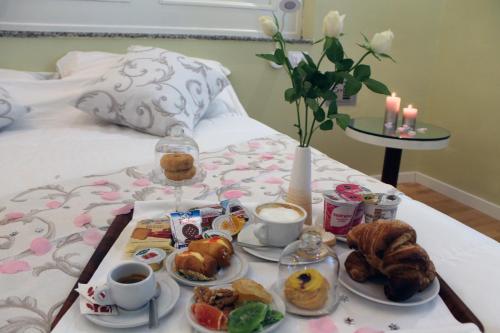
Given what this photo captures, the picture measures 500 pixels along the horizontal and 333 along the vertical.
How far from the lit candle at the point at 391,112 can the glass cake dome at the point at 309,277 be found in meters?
1.54

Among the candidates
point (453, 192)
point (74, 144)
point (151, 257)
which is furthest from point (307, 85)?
point (453, 192)

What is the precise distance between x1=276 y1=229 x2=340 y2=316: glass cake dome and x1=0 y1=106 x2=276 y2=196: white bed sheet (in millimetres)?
749

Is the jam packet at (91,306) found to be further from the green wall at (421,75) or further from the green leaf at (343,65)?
the green wall at (421,75)

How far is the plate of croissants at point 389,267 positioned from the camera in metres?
0.61

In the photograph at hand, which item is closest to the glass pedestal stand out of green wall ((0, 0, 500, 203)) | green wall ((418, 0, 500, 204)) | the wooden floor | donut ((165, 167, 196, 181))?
donut ((165, 167, 196, 181))

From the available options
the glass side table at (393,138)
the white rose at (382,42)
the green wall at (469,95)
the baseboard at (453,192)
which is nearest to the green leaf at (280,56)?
the white rose at (382,42)

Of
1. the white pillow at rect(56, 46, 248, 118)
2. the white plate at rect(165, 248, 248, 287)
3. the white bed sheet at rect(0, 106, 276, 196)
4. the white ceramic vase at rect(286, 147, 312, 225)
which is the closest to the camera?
the white plate at rect(165, 248, 248, 287)

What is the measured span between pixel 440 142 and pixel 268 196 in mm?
1217

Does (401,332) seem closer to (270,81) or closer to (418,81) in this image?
(270,81)

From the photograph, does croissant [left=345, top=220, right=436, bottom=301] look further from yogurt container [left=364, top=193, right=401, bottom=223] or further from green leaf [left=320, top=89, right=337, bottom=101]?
green leaf [left=320, top=89, right=337, bottom=101]

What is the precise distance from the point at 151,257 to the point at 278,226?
21 centimetres

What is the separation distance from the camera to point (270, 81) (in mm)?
2391

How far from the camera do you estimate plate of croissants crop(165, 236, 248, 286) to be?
2.11ft

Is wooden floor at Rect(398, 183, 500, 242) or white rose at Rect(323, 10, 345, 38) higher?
white rose at Rect(323, 10, 345, 38)
